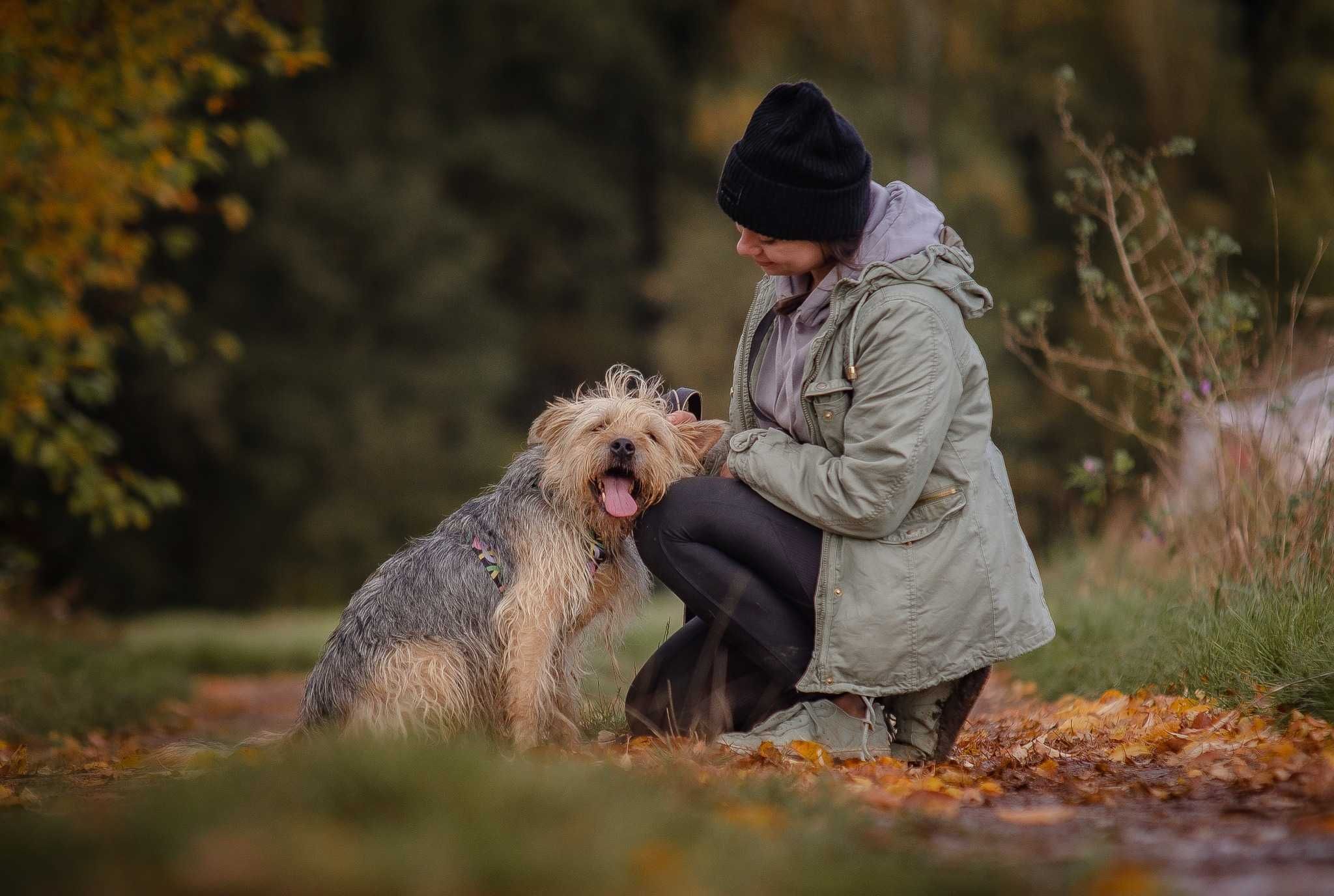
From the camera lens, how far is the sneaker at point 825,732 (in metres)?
4.13

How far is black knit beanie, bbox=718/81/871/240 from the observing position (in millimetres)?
4086

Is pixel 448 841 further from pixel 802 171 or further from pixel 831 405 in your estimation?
pixel 802 171

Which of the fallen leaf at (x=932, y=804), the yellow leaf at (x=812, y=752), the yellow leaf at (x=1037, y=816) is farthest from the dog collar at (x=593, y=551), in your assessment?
the yellow leaf at (x=1037, y=816)

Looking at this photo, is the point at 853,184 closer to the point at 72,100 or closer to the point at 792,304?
the point at 792,304

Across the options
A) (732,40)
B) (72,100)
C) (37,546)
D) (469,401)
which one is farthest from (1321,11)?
(37,546)

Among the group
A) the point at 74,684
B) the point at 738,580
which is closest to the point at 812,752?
the point at 738,580

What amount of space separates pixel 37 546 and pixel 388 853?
1826 centimetres

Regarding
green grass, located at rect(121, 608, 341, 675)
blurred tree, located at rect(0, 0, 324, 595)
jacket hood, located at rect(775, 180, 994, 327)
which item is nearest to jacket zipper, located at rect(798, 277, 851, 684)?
jacket hood, located at rect(775, 180, 994, 327)

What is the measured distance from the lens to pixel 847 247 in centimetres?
421

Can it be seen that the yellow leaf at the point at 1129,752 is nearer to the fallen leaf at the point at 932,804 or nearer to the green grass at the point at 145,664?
the fallen leaf at the point at 932,804

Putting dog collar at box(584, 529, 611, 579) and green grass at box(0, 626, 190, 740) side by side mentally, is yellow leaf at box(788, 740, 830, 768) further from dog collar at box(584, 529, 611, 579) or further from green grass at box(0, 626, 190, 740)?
green grass at box(0, 626, 190, 740)

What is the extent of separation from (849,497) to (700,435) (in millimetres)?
885

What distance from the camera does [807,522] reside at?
4.18 m

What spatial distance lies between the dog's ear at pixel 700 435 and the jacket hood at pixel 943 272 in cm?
92
